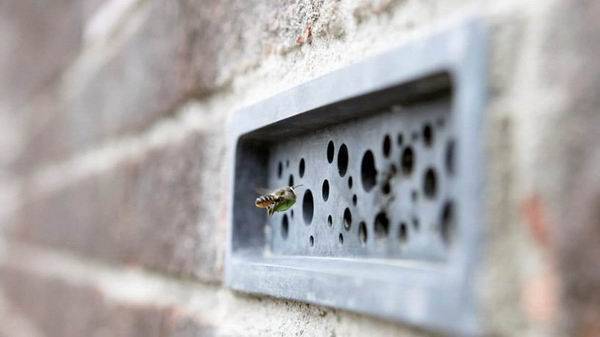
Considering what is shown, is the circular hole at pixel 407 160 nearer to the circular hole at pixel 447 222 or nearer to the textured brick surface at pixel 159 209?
the circular hole at pixel 447 222

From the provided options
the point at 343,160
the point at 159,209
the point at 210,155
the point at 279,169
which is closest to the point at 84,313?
the point at 159,209

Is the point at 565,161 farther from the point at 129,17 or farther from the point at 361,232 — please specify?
the point at 129,17

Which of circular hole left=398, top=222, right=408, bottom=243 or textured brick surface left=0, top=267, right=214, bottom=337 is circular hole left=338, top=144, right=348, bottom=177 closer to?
circular hole left=398, top=222, right=408, bottom=243

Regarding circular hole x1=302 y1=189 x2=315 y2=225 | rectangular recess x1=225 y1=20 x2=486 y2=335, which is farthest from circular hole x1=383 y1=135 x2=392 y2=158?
circular hole x1=302 y1=189 x2=315 y2=225

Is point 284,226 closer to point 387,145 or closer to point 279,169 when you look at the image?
point 279,169

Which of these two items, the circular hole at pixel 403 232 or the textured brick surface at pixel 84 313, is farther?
the textured brick surface at pixel 84 313

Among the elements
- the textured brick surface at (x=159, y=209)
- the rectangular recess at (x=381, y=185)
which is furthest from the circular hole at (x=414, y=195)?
the textured brick surface at (x=159, y=209)
